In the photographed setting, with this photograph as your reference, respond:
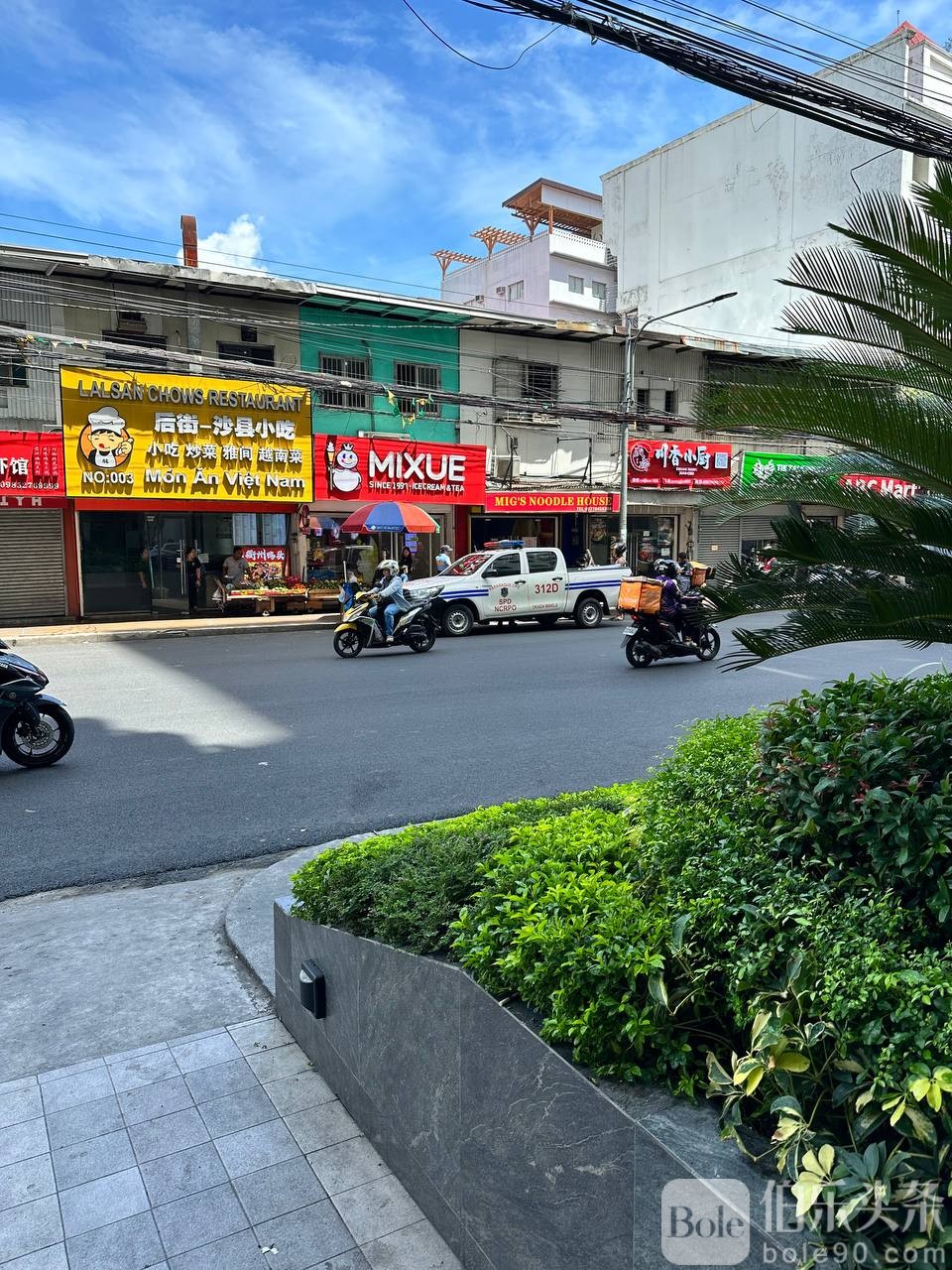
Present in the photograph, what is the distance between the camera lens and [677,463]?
85.8ft

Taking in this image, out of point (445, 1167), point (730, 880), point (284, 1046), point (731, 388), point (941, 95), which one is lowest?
point (284, 1046)

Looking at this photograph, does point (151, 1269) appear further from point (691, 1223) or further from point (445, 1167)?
point (691, 1223)

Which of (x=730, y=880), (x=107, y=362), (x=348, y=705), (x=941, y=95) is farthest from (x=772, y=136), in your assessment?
(x=730, y=880)

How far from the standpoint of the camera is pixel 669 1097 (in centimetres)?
203

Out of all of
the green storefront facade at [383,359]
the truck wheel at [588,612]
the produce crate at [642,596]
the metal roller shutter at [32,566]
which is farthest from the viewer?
the green storefront facade at [383,359]

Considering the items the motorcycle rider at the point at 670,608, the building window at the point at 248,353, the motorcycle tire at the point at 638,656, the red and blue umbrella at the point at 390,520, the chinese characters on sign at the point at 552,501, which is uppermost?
the building window at the point at 248,353

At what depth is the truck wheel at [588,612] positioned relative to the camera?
19.8 m

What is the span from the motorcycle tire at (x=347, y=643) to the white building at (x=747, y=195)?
607 inches

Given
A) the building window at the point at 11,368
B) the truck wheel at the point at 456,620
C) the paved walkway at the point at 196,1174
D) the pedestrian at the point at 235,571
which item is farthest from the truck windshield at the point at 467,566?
the paved walkway at the point at 196,1174

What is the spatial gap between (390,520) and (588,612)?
4.84 m

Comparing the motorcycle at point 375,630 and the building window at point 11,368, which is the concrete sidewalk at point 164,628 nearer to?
the motorcycle at point 375,630

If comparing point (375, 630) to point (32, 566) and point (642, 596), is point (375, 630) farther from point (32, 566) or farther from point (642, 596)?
point (32, 566)

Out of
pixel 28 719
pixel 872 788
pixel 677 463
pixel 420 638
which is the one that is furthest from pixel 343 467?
pixel 872 788

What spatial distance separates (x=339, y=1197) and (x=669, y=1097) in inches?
50.6
